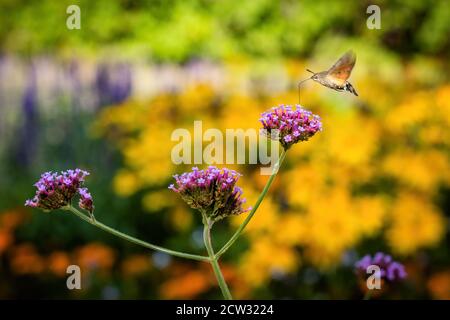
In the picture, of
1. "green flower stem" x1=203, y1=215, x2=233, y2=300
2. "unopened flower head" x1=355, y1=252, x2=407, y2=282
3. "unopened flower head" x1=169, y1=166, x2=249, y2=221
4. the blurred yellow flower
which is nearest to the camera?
"green flower stem" x1=203, y1=215, x2=233, y2=300

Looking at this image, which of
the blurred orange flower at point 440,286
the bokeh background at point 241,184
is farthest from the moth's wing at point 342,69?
the blurred orange flower at point 440,286

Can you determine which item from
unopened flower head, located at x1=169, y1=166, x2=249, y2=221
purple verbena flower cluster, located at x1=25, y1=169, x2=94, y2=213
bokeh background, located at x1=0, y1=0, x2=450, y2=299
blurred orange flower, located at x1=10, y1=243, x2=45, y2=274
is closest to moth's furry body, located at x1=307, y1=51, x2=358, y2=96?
unopened flower head, located at x1=169, y1=166, x2=249, y2=221

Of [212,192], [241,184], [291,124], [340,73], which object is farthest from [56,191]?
[241,184]

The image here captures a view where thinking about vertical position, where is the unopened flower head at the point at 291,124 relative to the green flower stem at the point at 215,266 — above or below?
above

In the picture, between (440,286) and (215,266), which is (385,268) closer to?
(215,266)

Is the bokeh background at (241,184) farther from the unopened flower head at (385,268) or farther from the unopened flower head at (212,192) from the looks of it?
the unopened flower head at (212,192)

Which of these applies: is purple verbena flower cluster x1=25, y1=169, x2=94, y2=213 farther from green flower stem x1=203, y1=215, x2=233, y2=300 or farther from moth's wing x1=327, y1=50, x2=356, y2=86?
moth's wing x1=327, y1=50, x2=356, y2=86

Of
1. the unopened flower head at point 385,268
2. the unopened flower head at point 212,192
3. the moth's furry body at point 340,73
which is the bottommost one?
the unopened flower head at point 385,268
